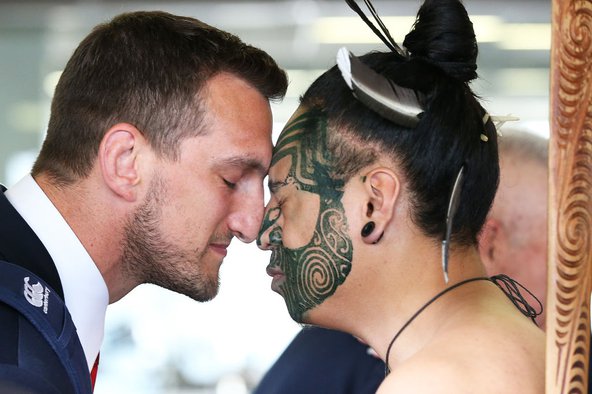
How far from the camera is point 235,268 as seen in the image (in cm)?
482

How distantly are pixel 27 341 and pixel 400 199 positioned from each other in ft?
2.41

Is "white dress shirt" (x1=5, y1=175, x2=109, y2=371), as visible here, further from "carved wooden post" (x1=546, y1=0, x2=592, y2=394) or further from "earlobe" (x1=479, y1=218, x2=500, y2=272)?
"earlobe" (x1=479, y1=218, x2=500, y2=272)

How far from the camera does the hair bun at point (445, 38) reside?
197cm

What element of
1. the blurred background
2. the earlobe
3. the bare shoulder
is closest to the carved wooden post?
the bare shoulder

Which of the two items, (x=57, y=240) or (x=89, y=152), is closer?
(x=57, y=240)

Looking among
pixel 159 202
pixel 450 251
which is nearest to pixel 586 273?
pixel 450 251

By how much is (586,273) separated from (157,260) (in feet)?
3.15

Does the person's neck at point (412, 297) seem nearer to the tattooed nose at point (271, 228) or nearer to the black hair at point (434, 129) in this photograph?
the black hair at point (434, 129)

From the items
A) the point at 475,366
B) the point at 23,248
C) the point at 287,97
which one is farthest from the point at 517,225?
the point at 287,97

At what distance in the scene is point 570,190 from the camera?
1.60 meters

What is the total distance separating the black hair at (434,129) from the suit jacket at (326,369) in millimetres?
698

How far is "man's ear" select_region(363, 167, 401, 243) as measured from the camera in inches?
75.3

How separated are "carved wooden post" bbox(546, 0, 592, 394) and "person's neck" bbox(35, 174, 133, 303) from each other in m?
0.94

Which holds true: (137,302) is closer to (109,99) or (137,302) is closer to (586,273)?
(109,99)
